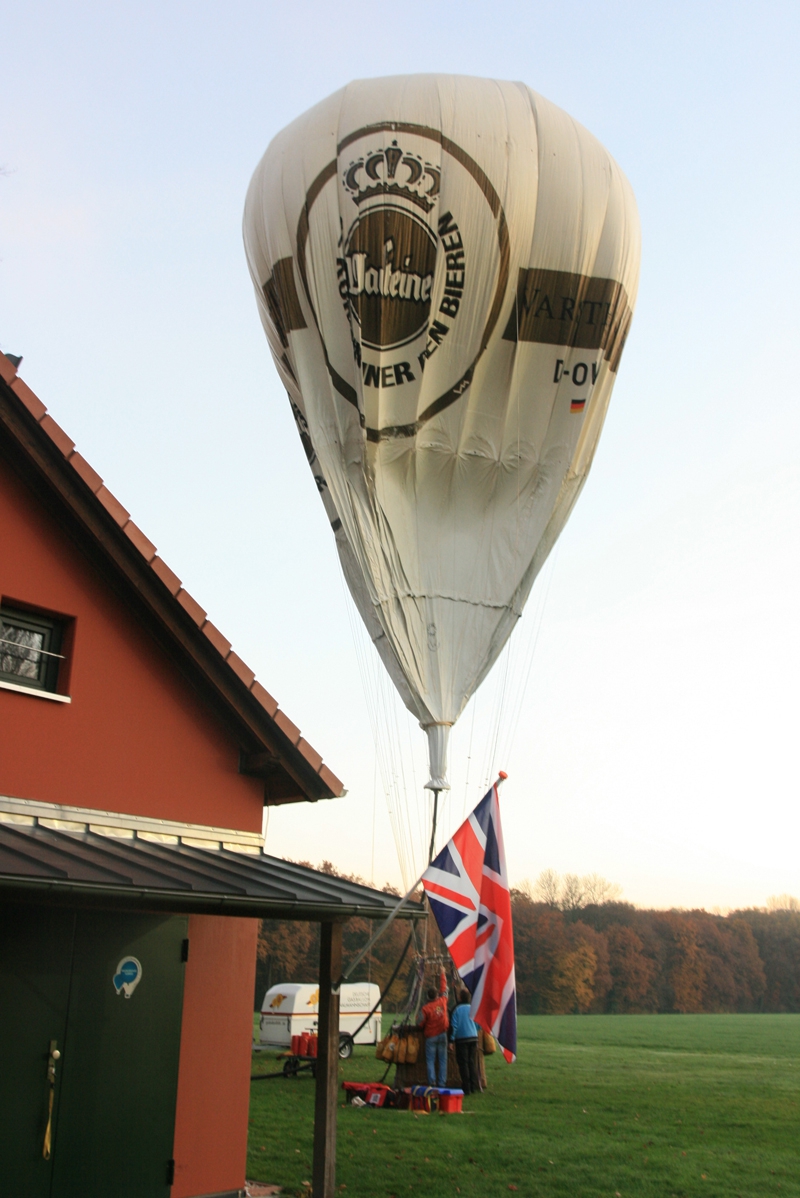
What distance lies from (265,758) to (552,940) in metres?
71.5

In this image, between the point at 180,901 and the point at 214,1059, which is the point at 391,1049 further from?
the point at 180,901

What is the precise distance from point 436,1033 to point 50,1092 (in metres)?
8.00

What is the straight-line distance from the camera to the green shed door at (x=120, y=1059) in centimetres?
849

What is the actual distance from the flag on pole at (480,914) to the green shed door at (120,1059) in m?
2.74

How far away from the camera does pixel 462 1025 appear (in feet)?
51.4

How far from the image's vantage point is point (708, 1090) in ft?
59.8

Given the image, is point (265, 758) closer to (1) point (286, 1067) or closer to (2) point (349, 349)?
(2) point (349, 349)

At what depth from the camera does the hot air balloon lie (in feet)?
45.1

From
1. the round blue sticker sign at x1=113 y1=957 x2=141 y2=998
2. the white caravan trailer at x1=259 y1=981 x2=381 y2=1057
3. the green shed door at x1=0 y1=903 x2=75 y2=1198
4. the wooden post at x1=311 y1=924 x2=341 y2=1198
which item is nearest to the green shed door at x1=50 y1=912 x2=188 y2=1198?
the round blue sticker sign at x1=113 y1=957 x2=141 y2=998

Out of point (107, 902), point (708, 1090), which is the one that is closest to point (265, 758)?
point (107, 902)

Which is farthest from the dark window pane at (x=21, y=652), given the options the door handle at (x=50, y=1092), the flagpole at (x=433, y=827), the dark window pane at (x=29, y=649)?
the flagpole at (x=433, y=827)

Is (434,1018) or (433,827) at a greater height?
(433,827)

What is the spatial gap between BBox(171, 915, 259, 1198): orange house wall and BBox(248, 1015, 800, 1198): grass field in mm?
794

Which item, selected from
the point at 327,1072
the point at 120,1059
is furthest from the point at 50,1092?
the point at 327,1072
